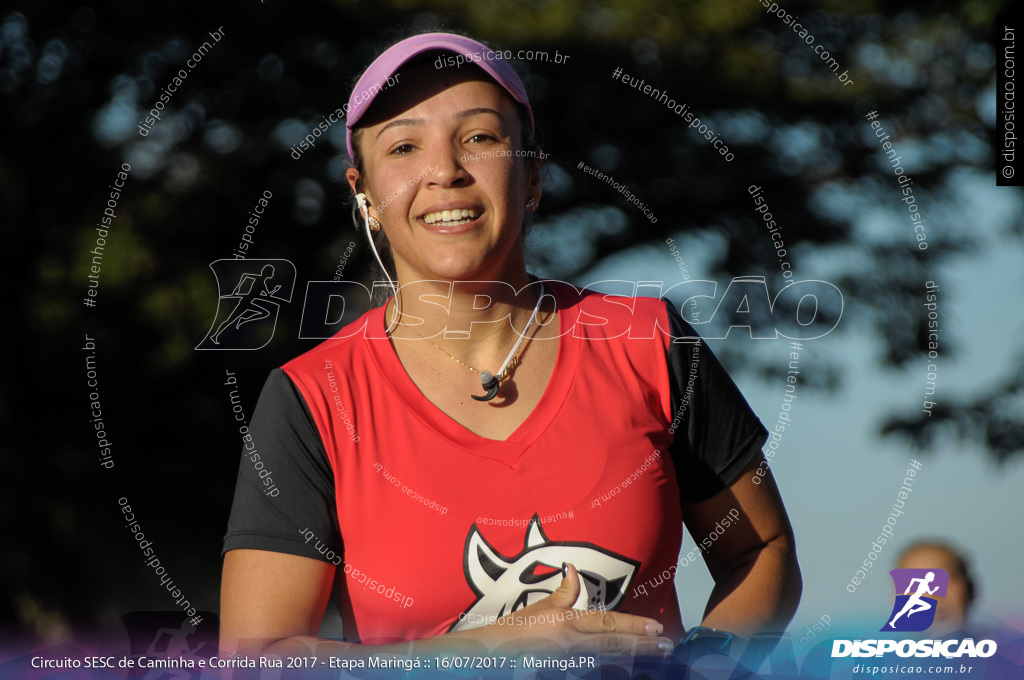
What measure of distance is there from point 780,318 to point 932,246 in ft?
2.24

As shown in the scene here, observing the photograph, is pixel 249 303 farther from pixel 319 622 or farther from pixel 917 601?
pixel 917 601

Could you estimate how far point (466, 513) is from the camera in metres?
1.20

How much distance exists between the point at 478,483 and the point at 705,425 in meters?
0.35

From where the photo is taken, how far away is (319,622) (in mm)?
1207

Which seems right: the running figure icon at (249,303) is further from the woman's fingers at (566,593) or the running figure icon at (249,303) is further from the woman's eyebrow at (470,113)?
the woman's fingers at (566,593)

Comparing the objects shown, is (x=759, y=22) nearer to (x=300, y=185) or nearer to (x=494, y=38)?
(x=494, y=38)

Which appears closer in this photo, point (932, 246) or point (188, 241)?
point (188, 241)

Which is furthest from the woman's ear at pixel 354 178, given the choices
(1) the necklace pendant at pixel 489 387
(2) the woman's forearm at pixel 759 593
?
(2) the woman's forearm at pixel 759 593

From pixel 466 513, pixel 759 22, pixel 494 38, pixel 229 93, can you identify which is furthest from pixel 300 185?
pixel 466 513

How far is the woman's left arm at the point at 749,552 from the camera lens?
1.33 metres

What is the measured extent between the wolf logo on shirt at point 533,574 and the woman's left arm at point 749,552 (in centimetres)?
20

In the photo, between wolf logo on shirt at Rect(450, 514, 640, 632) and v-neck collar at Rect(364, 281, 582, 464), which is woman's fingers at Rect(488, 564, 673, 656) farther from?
v-neck collar at Rect(364, 281, 582, 464)

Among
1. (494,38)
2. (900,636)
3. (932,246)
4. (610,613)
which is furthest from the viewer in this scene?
(932,246)

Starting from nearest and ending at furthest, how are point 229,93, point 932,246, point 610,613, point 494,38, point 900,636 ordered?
point 610,613, point 900,636, point 494,38, point 229,93, point 932,246
